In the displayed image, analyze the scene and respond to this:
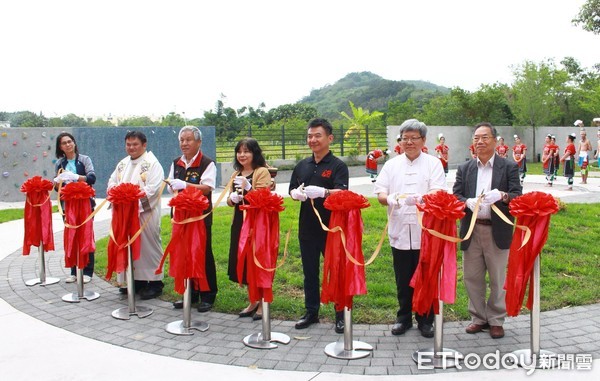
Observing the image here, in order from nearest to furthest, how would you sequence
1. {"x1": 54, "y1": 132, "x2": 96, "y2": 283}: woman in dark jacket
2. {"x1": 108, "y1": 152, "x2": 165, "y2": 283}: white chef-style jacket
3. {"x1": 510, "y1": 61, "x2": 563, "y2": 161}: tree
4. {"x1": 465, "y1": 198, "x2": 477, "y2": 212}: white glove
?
{"x1": 465, "y1": 198, "x2": 477, "y2": 212}: white glove → {"x1": 108, "y1": 152, "x2": 165, "y2": 283}: white chef-style jacket → {"x1": 54, "y1": 132, "x2": 96, "y2": 283}: woman in dark jacket → {"x1": 510, "y1": 61, "x2": 563, "y2": 161}: tree

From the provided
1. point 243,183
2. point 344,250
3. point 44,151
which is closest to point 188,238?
point 243,183

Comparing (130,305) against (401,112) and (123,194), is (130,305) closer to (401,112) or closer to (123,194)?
(123,194)

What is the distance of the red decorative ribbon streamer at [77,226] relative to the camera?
5.50 metres

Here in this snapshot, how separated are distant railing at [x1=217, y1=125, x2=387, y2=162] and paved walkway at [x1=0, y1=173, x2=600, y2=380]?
42.3ft

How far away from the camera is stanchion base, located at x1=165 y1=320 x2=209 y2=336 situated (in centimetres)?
444

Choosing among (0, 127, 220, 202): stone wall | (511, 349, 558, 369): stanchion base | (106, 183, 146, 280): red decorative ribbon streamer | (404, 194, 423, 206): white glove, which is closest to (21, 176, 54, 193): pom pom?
(106, 183, 146, 280): red decorative ribbon streamer

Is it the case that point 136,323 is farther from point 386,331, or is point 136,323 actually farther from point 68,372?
point 386,331

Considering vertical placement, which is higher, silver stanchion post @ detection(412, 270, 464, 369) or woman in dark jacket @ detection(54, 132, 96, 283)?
woman in dark jacket @ detection(54, 132, 96, 283)

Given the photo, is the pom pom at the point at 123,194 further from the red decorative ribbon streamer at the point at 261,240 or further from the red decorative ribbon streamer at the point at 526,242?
the red decorative ribbon streamer at the point at 526,242

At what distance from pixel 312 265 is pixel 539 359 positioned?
1.94 m

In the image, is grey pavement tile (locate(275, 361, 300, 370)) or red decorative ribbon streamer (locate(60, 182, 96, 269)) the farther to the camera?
red decorative ribbon streamer (locate(60, 182, 96, 269))

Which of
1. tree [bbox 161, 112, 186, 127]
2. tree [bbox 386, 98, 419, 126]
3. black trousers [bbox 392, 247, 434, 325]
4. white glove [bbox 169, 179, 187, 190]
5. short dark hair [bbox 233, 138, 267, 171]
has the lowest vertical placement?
black trousers [bbox 392, 247, 434, 325]

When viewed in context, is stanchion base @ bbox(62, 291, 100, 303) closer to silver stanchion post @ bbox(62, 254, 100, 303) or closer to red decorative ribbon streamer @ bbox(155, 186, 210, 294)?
silver stanchion post @ bbox(62, 254, 100, 303)

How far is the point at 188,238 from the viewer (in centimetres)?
452
